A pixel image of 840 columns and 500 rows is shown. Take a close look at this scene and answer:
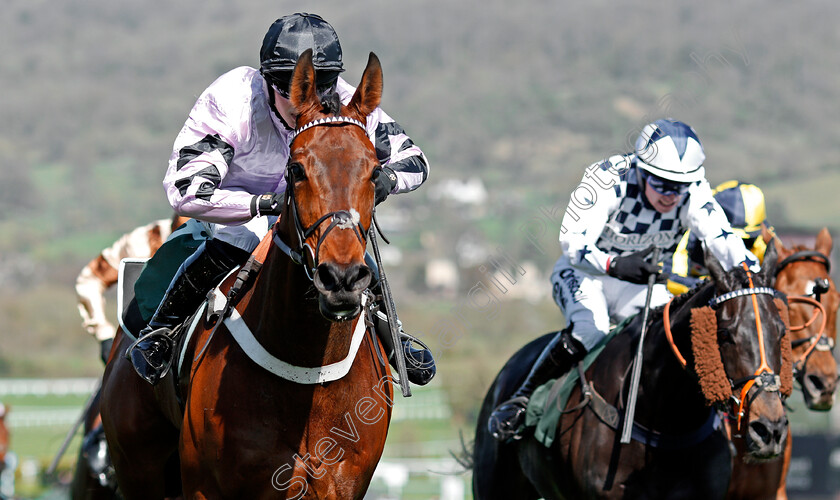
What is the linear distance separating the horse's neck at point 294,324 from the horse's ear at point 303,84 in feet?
1.89

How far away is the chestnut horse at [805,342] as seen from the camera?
6770 mm

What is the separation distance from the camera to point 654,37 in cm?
13950

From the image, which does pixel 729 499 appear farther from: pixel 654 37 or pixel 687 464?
pixel 654 37

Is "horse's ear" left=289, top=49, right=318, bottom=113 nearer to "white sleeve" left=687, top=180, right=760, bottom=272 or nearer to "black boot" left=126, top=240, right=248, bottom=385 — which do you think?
"black boot" left=126, top=240, right=248, bottom=385

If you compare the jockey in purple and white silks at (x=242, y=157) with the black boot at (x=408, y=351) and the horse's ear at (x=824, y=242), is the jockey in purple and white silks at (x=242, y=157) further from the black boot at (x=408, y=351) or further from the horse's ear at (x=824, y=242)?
the horse's ear at (x=824, y=242)

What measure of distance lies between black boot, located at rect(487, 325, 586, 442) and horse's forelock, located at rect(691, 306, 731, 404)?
1.18 m

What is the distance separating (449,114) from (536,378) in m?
134

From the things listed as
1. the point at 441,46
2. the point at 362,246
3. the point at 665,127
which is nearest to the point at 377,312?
the point at 362,246

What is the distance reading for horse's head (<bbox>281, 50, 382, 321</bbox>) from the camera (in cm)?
370

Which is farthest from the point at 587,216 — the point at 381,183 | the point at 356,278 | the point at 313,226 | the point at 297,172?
the point at 356,278

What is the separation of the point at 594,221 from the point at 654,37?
5424 inches

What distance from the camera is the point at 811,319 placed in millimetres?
7258

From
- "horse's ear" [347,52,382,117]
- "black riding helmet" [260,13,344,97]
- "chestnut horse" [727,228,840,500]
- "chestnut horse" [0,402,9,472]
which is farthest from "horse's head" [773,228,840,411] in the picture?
"chestnut horse" [0,402,9,472]

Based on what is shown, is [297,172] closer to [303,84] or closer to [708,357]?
[303,84]
